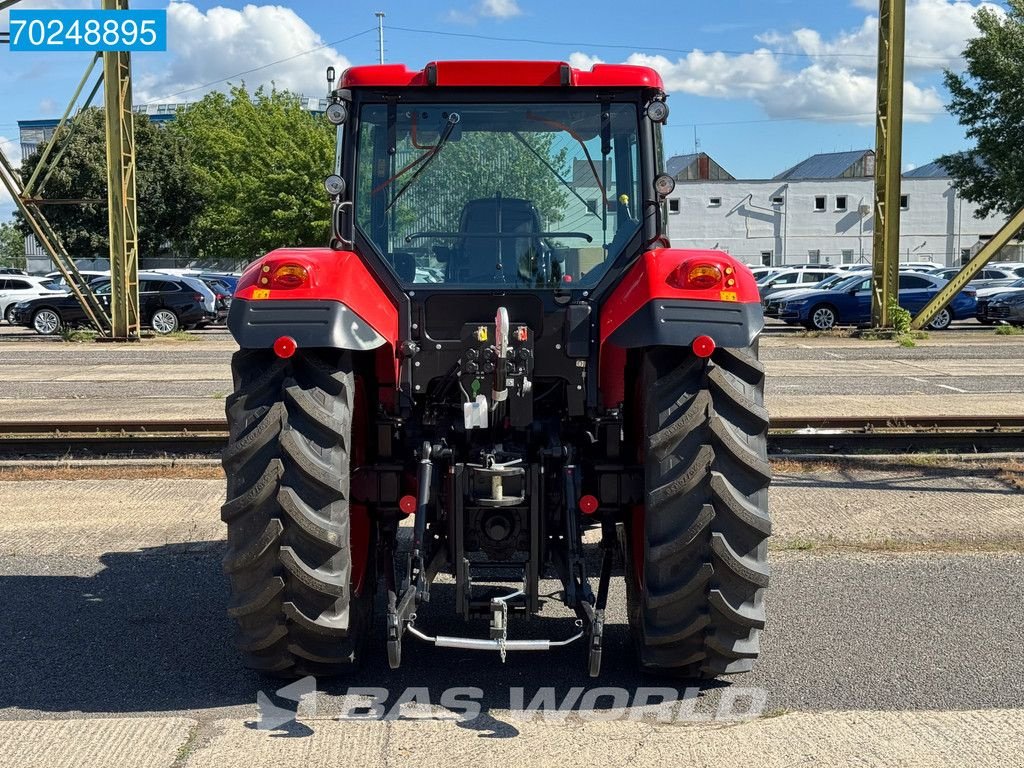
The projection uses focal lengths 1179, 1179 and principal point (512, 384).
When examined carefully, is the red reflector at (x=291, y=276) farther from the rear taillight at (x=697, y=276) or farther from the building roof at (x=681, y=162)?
the building roof at (x=681, y=162)

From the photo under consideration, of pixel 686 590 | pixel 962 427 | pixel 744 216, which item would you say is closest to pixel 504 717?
pixel 686 590

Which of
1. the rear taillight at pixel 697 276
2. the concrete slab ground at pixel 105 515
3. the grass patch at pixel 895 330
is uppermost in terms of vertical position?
the rear taillight at pixel 697 276

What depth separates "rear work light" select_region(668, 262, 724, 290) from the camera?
4613 mm

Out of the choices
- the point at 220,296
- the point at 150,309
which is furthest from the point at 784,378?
the point at 220,296

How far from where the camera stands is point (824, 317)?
27875 millimetres

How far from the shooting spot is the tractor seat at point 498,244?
17.1 ft

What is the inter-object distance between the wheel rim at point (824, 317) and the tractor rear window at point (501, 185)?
23.6m

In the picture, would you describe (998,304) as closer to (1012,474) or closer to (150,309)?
(150,309)

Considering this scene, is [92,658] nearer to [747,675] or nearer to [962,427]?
[747,675]

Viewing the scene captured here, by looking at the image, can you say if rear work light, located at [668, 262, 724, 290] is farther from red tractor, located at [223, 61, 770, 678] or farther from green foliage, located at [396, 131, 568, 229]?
green foliage, located at [396, 131, 568, 229]

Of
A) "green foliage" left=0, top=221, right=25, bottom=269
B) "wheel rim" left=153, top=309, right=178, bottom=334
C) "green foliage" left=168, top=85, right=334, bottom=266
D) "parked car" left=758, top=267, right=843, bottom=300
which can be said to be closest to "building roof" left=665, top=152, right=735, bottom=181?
"green foliage" left=168, top=85, right=334, bottom=266

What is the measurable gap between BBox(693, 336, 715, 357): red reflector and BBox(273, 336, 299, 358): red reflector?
152 centimetres

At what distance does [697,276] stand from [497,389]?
0.91 metres

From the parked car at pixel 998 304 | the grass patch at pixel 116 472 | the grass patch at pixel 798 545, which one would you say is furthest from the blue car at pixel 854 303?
the grass patch at pixel 798 545
